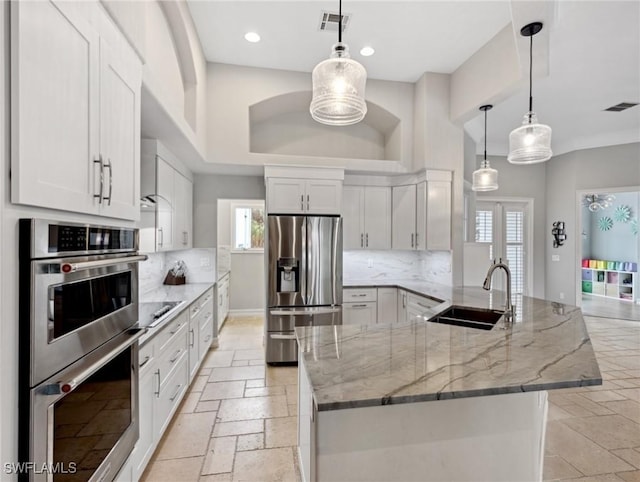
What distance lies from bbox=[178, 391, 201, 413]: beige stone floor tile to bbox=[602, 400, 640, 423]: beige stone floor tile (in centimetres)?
376

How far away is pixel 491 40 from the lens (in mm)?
3441

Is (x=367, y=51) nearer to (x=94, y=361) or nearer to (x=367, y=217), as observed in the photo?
(x=367, y=217)

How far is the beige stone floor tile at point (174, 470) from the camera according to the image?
82.7 inches

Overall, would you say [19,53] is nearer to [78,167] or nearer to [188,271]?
[78,167]

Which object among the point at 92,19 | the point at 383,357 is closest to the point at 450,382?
the point at 383,357

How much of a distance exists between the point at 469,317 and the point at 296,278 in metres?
1.93

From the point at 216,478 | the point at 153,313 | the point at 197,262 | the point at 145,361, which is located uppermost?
the point at 197,262

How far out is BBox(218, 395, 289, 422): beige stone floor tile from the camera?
284 cm

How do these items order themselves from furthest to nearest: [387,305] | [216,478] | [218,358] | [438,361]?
[387,305], [218,358], [216,478], [438,361]

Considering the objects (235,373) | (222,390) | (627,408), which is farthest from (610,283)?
(222,390)

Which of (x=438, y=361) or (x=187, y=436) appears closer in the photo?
(x=438, y=361)

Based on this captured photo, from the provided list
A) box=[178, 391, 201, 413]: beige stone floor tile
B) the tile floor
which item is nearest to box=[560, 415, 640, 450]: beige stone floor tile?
the tile floor

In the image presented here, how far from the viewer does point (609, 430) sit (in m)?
2.67

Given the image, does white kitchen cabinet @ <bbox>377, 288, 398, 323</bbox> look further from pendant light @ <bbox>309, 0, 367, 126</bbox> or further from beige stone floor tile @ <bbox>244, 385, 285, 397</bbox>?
pendant light @ <bbox>309, 0, 367, 126</bbox>
